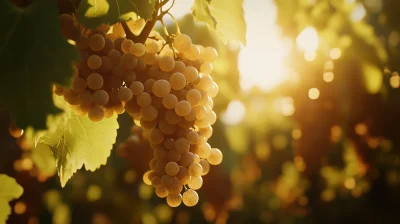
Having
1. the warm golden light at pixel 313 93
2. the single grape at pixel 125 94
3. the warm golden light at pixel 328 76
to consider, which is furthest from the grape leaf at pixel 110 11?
the warm golden light at pixel 313 93

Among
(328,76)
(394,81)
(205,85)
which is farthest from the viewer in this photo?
(394,81)

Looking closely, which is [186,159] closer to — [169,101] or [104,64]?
[169,101]

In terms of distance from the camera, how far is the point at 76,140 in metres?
1.25

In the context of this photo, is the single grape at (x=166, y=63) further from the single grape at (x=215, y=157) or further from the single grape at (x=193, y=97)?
the single grape at (x=215, y=157)

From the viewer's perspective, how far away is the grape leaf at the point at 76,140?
3.98 ft

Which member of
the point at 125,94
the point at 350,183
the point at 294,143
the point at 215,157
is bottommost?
the point at 350,183

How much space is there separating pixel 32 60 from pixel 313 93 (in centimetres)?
427

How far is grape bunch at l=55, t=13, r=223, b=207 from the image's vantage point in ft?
3.47

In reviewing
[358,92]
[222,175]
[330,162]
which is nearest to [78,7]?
[222,175]

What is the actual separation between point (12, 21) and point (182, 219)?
22.6ft

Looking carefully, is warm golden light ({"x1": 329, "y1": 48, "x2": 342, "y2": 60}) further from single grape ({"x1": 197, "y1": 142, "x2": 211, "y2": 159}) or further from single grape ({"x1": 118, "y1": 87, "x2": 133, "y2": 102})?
single grape ({"x1": 118, "y1": 87, "x2": 133, "y2": 102})

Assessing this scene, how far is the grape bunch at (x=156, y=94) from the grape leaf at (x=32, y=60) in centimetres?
16

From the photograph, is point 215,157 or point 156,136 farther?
point 215,157

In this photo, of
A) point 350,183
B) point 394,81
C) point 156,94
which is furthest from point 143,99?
point 350,183
